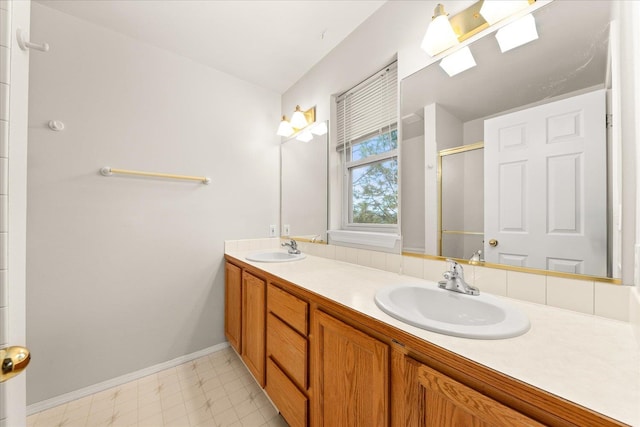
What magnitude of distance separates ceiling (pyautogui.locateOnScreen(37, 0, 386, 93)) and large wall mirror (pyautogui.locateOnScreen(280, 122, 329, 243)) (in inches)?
27.2

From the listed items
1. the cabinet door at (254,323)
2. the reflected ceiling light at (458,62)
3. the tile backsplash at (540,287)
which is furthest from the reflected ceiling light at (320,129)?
the cabinet door at (254,323)

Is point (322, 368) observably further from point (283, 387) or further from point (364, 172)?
point (364, 172)

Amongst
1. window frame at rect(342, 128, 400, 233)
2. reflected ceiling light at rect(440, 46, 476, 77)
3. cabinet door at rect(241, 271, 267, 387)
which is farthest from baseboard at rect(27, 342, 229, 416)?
reflected ceiling light at rect(440, 46, 476, 77)

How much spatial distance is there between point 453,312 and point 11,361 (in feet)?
3.98

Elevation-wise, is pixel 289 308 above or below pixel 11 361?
below

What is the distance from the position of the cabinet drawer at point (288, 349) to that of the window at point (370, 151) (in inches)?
32.5

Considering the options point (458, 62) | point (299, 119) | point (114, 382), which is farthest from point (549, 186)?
point (114, 382)

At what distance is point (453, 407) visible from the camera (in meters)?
0.55

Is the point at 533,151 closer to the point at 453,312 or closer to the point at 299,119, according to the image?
the point at 453,312

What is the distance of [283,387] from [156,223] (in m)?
1.46

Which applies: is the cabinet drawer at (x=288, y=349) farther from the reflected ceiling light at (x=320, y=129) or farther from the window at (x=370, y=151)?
the reflected ceiling light at (x=320, y=129)

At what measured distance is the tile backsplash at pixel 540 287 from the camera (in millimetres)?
720

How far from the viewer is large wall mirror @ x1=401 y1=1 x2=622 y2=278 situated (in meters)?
0.77

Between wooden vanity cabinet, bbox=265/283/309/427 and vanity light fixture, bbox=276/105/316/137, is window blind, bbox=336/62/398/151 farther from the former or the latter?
wooden vanity cabinet, bbox=265/283/309/427
